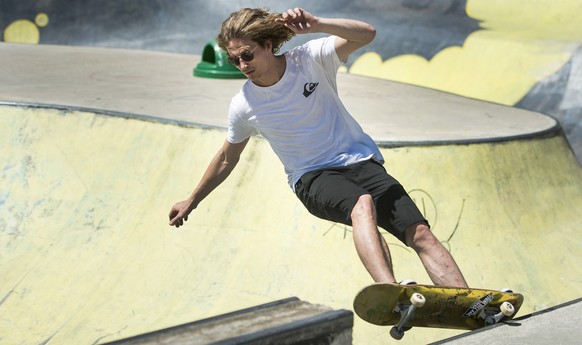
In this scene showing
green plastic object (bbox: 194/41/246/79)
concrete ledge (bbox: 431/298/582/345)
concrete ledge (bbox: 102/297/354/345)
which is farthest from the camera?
green plastic object (bbox: 194/41/246/79)

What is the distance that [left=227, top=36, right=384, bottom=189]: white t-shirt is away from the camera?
170 inches

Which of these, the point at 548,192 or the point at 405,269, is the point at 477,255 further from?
the point at 548,192

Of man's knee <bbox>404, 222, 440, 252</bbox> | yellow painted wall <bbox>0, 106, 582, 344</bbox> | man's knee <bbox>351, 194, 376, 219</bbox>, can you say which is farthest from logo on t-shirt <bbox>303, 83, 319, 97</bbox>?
yellow painted wall <bbox>0, 106, 582, 344</bbox>

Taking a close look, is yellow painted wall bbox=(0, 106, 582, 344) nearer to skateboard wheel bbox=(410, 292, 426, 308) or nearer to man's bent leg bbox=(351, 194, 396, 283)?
man's bent leg bbox=(351, 194, 396, 283)

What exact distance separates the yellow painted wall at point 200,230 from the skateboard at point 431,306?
2.21 meters

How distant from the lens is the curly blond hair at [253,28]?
412 centimetres

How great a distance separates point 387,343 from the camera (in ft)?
20.5

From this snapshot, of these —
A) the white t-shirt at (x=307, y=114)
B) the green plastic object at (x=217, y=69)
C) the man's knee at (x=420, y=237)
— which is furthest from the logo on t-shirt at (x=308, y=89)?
the green plastic object at (x=217, y=69)

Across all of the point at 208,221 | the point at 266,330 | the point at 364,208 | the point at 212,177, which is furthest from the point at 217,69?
the point at 266,330

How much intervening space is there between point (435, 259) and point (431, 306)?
10.0 inches

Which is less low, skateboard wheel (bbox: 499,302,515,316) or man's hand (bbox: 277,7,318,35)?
man's hand (bbox: 277,7,318,35)

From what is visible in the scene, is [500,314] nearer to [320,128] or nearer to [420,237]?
[420,237]

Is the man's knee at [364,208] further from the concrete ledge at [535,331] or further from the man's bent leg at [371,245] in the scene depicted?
the concrete ledge at [535,331]

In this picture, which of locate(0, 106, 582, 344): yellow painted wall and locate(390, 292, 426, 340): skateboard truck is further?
locate(0, 106, 582, 344): yellow painted wall
